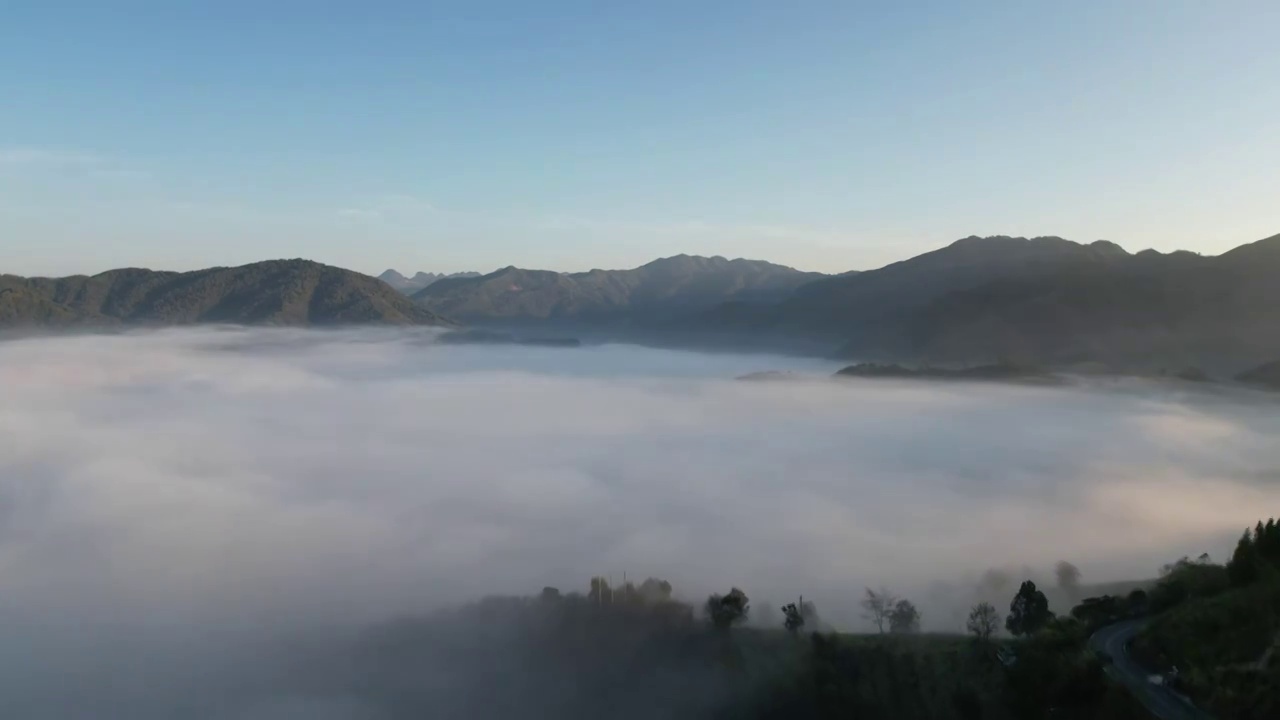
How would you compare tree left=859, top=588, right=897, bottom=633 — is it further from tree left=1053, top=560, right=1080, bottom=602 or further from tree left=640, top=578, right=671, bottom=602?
tree left=640, top=578, right=671, bottom=602

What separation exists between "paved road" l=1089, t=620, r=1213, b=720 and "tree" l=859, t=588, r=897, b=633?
51.4 m

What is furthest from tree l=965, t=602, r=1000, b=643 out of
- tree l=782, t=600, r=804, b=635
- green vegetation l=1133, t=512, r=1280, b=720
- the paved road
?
the paved road

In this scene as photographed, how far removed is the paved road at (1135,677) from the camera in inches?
2247

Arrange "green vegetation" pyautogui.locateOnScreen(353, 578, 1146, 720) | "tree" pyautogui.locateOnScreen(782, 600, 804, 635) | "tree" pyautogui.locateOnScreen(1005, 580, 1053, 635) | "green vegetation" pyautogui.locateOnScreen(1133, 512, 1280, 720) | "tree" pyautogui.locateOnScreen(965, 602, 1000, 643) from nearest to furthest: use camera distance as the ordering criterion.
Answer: "green vegetation" pyautogui.locateOnScreen(1133, 512, 1280, 720), "green vegetation" pyautogui.locateOnScreen(353, 578, 1146, 720), "tree" pyautogui.locateOnScreen(1005, 580, 1053, 635), "tree" pyautogui.locateOnScreen(965, 602, 1000, 643), "tree" pyautogui.locateOnScreen(782, 600, 804, 635)

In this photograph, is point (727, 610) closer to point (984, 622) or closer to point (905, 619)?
point (905, 619)

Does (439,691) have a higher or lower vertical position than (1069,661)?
lower

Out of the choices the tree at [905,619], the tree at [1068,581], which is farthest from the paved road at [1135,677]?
the tree at [1068,581]

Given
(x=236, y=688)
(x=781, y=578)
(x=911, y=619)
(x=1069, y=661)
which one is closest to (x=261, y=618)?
(x=236, y=688)

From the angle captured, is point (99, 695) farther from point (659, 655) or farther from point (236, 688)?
point (659, 655)

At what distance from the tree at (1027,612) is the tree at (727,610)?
127 ft

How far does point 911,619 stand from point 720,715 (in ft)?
124

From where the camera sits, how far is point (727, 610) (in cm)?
12100

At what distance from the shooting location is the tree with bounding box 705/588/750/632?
119938mm

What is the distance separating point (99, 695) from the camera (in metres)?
175
